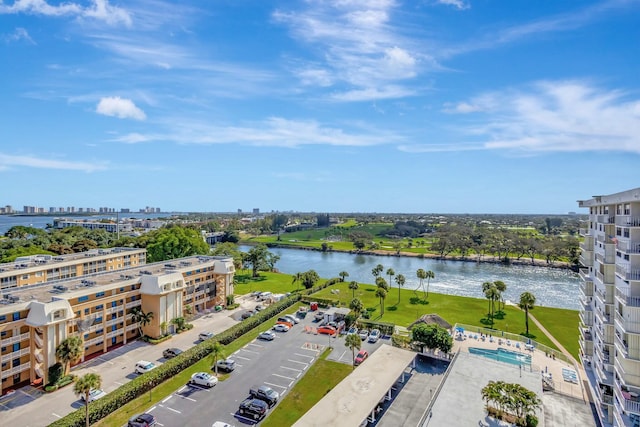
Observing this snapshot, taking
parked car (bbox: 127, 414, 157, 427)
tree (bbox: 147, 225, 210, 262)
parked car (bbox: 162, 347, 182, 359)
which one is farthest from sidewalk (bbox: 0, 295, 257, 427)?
tree (bbox: 147, 225, 210, 262)

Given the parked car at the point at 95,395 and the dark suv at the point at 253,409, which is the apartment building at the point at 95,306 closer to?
the parked car at the point at 95,395

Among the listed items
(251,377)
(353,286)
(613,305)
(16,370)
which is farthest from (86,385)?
(353,286)

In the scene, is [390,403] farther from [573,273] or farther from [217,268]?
[573,273]

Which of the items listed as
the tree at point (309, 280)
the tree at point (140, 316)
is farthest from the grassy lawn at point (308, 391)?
the tree at point (309, 280)

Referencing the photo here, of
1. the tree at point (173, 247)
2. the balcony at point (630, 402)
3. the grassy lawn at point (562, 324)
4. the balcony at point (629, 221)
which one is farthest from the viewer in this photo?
the tree at point (173, 247)

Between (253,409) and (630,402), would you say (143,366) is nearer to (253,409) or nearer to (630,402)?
(253,409)

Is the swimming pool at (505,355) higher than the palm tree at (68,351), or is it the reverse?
the palm tree at (68,351)

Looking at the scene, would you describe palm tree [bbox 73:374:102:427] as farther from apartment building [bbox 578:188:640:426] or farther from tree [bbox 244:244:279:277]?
tree [bbox 244:244:279:277]
